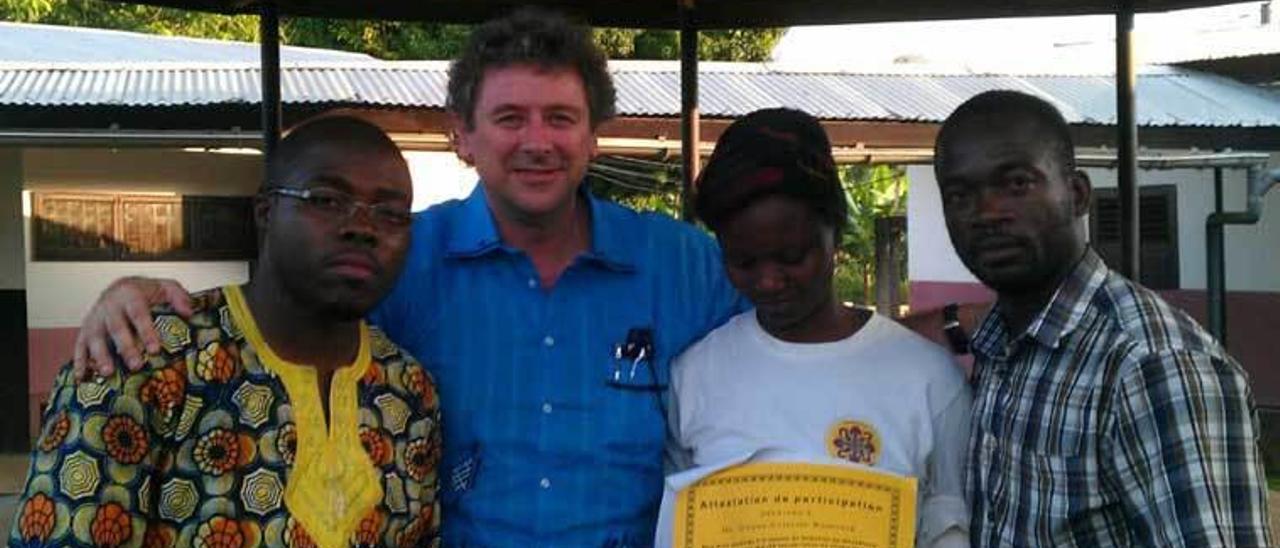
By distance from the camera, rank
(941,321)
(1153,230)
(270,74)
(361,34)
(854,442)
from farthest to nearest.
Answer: (361,34), (1153,230), (270,74), (941,321), (854,442)

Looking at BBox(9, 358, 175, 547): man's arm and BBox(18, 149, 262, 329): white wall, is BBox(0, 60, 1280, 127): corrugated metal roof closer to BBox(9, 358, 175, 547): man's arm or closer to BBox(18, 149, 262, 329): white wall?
BBox(18, 149, 262, 329): white wall

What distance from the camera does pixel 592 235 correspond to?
2.82 m

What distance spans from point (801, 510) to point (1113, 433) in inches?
20.8

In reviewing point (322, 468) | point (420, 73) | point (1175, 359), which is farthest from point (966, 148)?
point (420, 73)

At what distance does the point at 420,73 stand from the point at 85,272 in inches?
125

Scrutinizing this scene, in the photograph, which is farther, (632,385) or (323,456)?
(632,385)

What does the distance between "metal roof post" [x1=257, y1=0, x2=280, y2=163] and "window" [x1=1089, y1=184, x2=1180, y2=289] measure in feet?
32.8

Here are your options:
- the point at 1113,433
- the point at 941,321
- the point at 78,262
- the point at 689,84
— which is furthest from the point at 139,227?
the point at 1113,433

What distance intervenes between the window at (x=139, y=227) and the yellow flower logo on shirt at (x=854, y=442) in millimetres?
10377

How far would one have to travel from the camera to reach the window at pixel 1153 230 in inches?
527

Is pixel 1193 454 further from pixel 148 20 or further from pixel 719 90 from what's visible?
pixel 148 20

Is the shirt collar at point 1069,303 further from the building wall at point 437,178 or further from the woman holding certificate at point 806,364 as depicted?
the building wall at point 437,178

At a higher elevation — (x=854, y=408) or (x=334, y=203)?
(x=334, y=203)

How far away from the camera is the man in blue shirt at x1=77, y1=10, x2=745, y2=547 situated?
2639 mm
